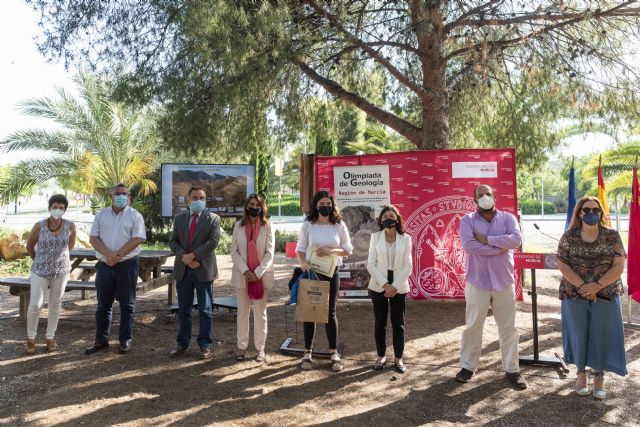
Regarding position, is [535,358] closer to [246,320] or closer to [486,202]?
[486,202]

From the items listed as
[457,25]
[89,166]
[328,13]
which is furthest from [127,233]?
[89,166]

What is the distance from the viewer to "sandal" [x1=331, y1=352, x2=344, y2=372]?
5113mm

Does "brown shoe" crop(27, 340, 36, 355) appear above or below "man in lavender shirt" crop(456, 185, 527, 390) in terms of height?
below

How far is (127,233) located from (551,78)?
7.05 m

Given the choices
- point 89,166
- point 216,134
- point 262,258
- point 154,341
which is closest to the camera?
point 262,258

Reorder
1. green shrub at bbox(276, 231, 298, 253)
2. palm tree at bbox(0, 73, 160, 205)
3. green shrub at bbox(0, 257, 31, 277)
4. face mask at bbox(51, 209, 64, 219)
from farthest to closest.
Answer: green shrub at bbox(276, 231, 298, 253)
palm tree at bbox(0, 73, 160, 205)
green shrub at bbox(0, 257, 31, 277)
face mask at bbox(51, 209, 64, 219)

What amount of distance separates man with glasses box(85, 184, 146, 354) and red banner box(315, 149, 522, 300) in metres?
3.77

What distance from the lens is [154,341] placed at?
246 inches

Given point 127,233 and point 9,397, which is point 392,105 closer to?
point 127,233

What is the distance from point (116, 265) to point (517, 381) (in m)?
4.27

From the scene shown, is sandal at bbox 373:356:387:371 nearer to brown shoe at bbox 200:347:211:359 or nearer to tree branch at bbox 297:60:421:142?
brown shoe at bbox 200:347:211:359

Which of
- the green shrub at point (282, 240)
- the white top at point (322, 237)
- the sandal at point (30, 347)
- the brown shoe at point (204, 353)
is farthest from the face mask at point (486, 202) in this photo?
the green shrub at point (282, 240)

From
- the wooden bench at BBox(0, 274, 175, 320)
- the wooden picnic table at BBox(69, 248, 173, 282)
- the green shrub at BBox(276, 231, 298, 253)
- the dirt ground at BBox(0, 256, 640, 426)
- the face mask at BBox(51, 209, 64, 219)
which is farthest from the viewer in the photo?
the green shrub at BBox(276, 231, 298, 253)

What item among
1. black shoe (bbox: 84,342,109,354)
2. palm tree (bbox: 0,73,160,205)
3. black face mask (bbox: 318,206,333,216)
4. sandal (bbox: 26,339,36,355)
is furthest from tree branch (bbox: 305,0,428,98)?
palm tree (bbox: 0,73,160,205)
